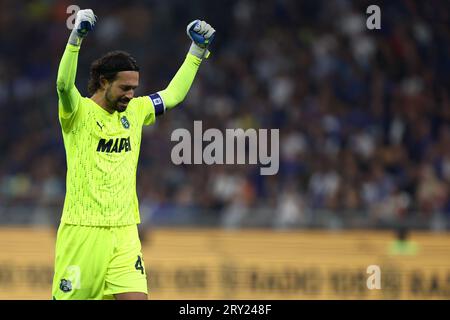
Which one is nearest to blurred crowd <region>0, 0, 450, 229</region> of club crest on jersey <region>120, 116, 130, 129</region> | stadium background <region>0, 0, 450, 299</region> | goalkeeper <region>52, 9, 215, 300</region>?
stadium background <region>0, 0, 450, 299</region>

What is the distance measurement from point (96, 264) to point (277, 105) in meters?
9.07

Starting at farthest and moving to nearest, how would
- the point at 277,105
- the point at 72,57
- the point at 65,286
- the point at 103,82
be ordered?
1. the point at 277,105
2. the point at 103,82
3. the point at 65,286
4. the point at 72,57

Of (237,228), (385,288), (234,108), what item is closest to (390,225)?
(385,288)

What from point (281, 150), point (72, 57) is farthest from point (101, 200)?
point (281, 150)

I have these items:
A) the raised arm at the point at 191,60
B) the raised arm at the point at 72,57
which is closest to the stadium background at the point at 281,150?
the raised arm at the point at 191,60

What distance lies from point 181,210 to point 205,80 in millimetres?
2655

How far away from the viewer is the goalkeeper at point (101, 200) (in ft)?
22.2

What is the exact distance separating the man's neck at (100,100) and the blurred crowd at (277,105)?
6851 mm

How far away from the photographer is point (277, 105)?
51.3 ft

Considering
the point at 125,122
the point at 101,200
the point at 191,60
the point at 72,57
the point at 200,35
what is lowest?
the point at 101,200

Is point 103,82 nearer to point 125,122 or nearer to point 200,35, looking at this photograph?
point 125,122

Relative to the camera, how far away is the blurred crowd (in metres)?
14.0

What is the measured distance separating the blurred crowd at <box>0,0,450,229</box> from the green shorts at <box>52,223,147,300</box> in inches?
270

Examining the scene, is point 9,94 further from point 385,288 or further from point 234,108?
point 385,288
